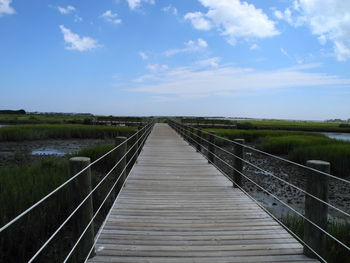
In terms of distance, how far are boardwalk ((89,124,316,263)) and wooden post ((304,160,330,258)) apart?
18 centimetres

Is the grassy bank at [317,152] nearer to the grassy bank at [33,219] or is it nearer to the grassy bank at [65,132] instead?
the grassy bank at [33,219]

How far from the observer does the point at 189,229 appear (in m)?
3.21

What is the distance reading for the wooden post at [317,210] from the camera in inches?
103

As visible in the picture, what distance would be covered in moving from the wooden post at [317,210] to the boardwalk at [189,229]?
0.18 metres

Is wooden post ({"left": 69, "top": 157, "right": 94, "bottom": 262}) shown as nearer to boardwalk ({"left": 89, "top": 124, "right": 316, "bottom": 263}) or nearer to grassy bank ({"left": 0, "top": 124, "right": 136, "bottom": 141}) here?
boardwalk ({"left": 89, "top": 124, "right": 316, "bottom": 263})

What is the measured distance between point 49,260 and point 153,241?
2.04 meters

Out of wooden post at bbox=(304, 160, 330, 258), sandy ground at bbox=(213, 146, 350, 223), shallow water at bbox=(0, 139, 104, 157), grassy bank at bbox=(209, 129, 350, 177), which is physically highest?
wooden post at bbox=(304, 160, 330, 258)

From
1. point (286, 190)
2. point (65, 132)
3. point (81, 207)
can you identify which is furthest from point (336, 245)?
point (65, 132)

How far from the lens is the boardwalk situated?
8.63 feet

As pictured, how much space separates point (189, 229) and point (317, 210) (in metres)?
1.47

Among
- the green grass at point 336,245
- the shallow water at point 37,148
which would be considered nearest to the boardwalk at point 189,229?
the green grass at point 336,245

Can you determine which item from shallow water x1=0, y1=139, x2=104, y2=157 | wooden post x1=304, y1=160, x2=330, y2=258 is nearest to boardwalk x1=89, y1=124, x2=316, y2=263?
wooden post x1=304, y1=160, x2=330, y2=258

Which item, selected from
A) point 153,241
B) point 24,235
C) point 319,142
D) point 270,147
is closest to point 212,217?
point 153,241

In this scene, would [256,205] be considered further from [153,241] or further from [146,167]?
[146,167]
